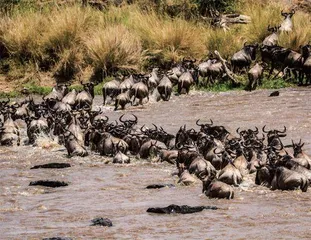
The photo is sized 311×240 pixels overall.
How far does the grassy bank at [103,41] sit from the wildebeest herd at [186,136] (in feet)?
6.05

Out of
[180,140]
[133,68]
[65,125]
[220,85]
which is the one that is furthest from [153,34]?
[180,140]

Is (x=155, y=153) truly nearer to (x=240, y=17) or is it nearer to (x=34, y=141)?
(x=34, y=141)

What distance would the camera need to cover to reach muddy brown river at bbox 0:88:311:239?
9.01 m

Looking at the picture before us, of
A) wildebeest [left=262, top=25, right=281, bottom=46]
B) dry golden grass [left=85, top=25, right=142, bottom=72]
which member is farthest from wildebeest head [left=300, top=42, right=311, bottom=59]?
dry golden grass [left=85, top=25, right=142, bottom=72]

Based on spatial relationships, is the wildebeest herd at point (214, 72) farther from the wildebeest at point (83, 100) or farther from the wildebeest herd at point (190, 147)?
the wildebeest herd at point (190, 147)

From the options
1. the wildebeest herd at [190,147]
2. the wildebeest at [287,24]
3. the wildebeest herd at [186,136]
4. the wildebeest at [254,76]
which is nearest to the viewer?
the wildebeest herd at [190,147]

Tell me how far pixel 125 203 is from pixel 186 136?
3.55m

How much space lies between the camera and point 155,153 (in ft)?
45.9

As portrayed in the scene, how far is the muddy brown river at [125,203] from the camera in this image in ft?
29.6

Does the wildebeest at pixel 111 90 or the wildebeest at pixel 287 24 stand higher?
the wildebeest at pixel 287 24

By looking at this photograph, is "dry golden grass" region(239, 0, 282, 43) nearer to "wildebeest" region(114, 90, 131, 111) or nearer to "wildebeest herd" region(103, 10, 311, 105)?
"wildebeest herd" region(103, 10, 311, 105)

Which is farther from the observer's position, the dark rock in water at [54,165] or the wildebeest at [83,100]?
the wildebeest at [83,100]

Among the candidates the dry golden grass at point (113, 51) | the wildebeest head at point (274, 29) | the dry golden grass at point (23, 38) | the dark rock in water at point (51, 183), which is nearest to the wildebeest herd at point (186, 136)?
the wildebeest head at point (274, 29)

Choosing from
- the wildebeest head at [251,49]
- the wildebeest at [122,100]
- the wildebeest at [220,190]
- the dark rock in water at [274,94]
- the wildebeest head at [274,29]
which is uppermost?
the wildebeest at [220,190]
